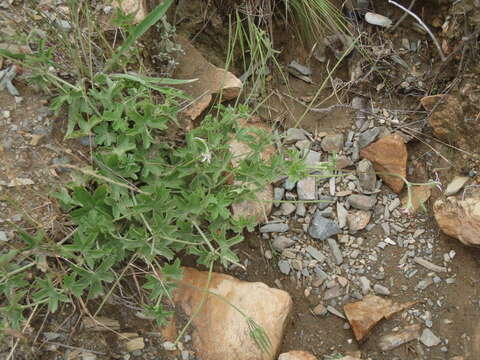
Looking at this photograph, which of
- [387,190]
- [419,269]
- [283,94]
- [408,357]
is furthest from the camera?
[283,94]

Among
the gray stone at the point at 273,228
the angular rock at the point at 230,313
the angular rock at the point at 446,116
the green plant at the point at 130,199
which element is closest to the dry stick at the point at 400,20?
the angular rock at the point at 446,116

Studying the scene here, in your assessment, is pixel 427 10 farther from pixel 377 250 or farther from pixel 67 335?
pixel 67 335

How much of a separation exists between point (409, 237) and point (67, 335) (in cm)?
153

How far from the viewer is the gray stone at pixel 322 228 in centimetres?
260

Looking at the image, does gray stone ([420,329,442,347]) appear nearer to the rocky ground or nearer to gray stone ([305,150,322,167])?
the rocky ground

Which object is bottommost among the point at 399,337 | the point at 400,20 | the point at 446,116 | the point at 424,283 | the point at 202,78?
the point at 399,337

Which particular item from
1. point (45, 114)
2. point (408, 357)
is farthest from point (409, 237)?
point (45, 114)

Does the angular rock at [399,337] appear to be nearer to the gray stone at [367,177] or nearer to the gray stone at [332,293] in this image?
the gray stone at [332,293]

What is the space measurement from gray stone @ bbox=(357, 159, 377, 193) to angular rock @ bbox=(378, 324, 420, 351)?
646 millimetres

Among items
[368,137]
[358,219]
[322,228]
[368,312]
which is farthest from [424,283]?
[368,137]

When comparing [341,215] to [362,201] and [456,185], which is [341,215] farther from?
[456,185]

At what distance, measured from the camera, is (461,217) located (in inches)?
92.9

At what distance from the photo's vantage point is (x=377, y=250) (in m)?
2.60

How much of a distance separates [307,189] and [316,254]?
30 cm
